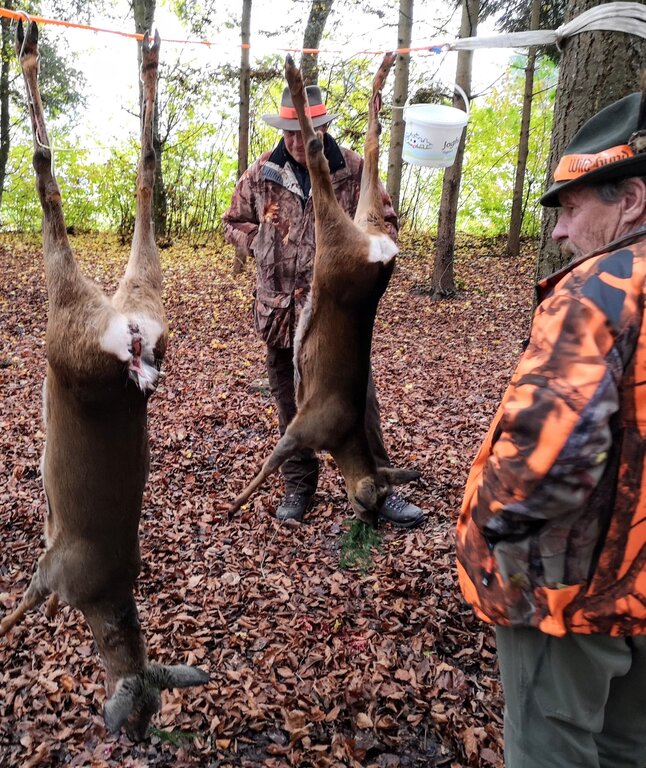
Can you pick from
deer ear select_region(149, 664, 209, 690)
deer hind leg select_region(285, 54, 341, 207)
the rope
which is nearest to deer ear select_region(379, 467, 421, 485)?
deer ear select_region(149, 664, 209, 690)

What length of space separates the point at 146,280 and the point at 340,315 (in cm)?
92

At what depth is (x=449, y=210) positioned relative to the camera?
10.9m

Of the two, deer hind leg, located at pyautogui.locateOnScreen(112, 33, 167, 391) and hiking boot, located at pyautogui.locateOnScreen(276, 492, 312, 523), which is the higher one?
deer hind leg, located at pyautogui.locateOnScreen(112, 33, 167, 391)

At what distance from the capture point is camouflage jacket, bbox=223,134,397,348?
376 centimetres

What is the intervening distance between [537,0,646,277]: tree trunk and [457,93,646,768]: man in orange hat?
1.43 metres

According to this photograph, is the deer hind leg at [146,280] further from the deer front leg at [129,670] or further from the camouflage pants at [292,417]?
the camouflage pants at [292,417]

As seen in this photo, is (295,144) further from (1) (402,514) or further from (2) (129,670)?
(2) (129,670)

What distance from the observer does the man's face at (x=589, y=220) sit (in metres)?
1.77

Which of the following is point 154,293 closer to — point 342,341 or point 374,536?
point 342,341

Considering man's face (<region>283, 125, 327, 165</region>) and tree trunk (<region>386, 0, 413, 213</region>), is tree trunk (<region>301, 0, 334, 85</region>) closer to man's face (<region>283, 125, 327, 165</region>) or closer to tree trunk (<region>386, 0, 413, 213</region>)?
tree trunk (<region>386, 0, 413, 213</region>)

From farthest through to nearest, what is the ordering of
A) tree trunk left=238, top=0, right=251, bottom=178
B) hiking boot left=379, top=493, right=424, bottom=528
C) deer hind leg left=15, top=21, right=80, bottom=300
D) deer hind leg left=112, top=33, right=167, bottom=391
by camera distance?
tree trunk left=238, top=0, right=251, bottom=178
hiking boot left=379, top=493, right=424, bottom=528
deer hind leg left=112, top=33, right=167, bottom=391
deer hind leg left=15, top=21, right=80, bottom=300

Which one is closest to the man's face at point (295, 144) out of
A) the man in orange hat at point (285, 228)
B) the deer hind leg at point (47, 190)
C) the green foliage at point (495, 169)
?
the man in orange hat at point (285, 228)

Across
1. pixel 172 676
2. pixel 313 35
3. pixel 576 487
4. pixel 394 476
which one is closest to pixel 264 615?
pixel 172 676

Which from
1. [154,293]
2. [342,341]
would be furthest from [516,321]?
[154,293]
